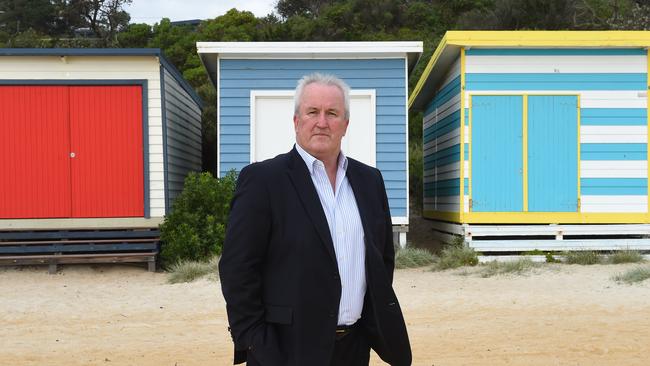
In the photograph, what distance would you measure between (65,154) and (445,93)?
6135 mm

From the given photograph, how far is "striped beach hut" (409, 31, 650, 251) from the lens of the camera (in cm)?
1045

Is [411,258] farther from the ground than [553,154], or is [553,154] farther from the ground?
[553,154]

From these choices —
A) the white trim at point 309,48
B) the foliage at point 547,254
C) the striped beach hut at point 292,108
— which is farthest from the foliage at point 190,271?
the foliage at point 547,254

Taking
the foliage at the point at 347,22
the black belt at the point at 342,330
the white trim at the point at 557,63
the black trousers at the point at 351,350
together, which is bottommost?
the black trousers at the point at 351,350

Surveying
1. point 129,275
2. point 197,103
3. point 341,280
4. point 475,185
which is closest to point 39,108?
point 129,275

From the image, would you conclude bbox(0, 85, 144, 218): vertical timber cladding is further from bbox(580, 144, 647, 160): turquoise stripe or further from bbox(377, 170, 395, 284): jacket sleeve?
bbox(377, 170, 395, 284): jacket sleeve

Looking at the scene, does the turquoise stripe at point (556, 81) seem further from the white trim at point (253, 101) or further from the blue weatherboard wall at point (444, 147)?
the white trim at point (253, 101)

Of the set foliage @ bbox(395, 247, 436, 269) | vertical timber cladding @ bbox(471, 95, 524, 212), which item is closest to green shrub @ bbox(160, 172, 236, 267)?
foliage @ bbox(395, 247, 436, 269)

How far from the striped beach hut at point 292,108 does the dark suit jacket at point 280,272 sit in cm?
839

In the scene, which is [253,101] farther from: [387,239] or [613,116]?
[387,239]

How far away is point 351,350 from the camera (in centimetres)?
263

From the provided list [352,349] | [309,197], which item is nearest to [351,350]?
[352,349]

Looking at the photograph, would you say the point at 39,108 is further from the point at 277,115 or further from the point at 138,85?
the point at 277,115

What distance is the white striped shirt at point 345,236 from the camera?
2.57 m
